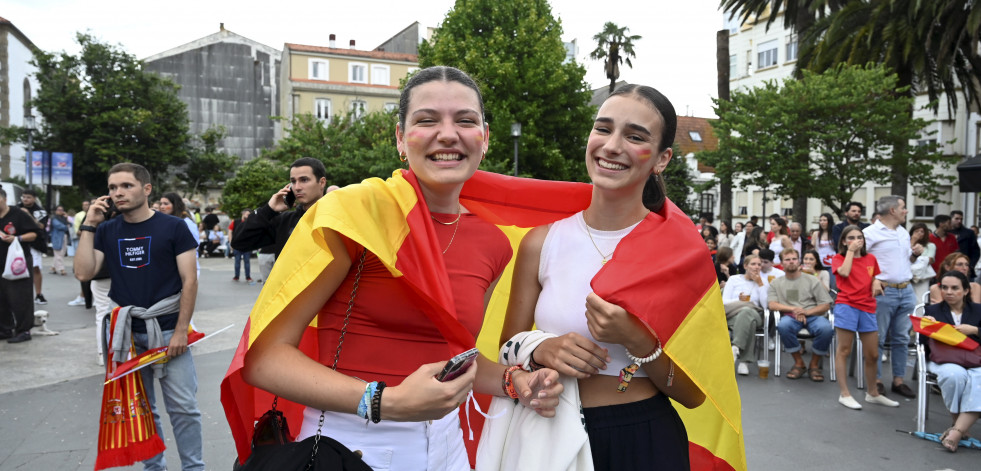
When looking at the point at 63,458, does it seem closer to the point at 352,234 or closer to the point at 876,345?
the point at 352,234

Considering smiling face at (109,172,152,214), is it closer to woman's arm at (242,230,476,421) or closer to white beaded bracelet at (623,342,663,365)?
woman's arm at (242,230,476,421)

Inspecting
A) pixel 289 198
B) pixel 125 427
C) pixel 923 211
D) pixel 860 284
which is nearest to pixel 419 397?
pixel 125 427

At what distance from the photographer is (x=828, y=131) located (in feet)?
66.6

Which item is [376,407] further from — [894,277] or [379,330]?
[894,277]

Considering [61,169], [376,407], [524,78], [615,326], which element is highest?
[524,78]

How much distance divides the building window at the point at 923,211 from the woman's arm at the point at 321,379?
3832 centimetres

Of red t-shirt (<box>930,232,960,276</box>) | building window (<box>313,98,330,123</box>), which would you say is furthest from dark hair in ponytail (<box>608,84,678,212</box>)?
building window (<box>313,98,330,123</box>)

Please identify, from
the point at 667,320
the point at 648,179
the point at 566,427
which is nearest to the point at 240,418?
the point at 566,427

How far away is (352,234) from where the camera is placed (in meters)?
1.60

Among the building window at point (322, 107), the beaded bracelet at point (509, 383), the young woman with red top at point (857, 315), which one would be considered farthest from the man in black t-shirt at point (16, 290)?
the building window at point (322, 107)

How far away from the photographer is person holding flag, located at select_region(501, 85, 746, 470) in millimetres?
2053

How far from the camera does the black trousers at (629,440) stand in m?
2.13

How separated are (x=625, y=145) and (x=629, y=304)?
21.7 inches

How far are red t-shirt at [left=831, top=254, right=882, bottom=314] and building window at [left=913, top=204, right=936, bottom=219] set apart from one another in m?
31.1
